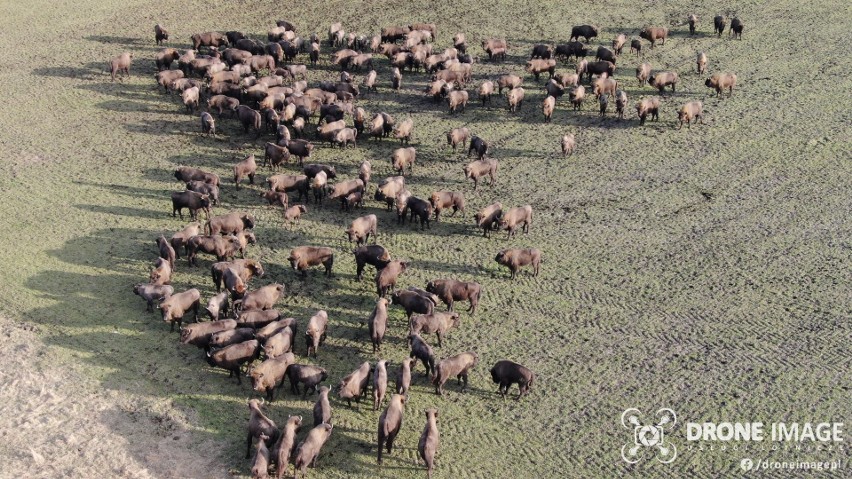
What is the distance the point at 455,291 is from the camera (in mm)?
18359

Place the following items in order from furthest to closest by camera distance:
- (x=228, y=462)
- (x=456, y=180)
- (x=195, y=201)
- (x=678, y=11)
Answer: (x=678, y=11) → (x=456, y=180) → (x=195, y=201) → (x=228, y=462)

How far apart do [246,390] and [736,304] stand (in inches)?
402

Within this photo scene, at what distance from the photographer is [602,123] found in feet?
88.2

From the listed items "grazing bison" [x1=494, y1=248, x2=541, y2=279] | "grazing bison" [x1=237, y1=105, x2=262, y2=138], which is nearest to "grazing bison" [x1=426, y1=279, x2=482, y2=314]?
"grazing bison" [x1=494, y1=248, x2=541, y2=279]

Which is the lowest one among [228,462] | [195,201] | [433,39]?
[228,462]

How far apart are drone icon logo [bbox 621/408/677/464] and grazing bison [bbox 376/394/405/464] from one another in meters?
3.74

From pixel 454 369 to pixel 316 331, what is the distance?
110 inches

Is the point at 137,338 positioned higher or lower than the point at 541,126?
lower

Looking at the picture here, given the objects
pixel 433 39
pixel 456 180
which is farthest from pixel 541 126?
pixel 433 39

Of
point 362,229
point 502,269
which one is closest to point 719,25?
point 502,269

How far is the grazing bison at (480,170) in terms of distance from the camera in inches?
909

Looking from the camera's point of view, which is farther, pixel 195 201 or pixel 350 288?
pixel 195 201

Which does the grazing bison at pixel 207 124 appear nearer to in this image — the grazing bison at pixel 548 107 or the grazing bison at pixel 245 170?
the grazing bison at pixel 245 170

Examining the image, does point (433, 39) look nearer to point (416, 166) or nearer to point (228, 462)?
point (416, 166)
